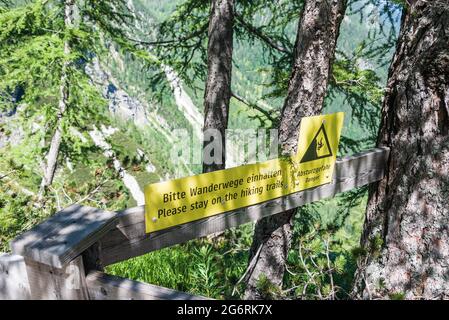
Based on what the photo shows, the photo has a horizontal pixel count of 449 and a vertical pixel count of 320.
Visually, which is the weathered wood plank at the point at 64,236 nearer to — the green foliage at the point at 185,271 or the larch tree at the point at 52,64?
the green foliage at the point at 185,271

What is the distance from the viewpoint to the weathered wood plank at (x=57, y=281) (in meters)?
1.69

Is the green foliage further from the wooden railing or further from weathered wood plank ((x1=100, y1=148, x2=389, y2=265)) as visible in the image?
the wooden railing

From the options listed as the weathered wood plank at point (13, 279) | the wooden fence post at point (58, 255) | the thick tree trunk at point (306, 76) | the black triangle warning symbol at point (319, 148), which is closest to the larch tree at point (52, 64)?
the thick tree trunk at point (306, 76)

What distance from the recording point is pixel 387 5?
5.04 metres

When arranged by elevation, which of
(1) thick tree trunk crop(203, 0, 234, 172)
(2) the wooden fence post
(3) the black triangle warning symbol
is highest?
(1) thick tree trunk crop(203, 0, 234, 172)

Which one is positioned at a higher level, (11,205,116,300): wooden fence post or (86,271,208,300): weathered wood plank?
(11,205,116,300): wooden fence post

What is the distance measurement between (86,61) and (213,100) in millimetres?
3141

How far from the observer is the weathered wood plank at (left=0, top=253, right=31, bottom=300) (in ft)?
5.76

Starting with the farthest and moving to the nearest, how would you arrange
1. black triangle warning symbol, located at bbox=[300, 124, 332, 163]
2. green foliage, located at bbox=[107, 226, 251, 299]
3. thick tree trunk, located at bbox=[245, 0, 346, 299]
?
green foliage, located at bbox=[107, 226, 251, 299] → thick tree trunk, located at bbox=[245, 0, 346, 299] → black triangle warning symbol, located at bbox=[300, 124, 332, 163]

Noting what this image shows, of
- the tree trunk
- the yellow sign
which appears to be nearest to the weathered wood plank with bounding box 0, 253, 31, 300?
the yellow sign

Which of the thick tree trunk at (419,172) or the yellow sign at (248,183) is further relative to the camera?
the thick tree trunk at (419,172)

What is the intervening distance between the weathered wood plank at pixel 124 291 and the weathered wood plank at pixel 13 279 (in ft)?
0.91

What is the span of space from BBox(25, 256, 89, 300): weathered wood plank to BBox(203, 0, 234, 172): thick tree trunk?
5.87m
